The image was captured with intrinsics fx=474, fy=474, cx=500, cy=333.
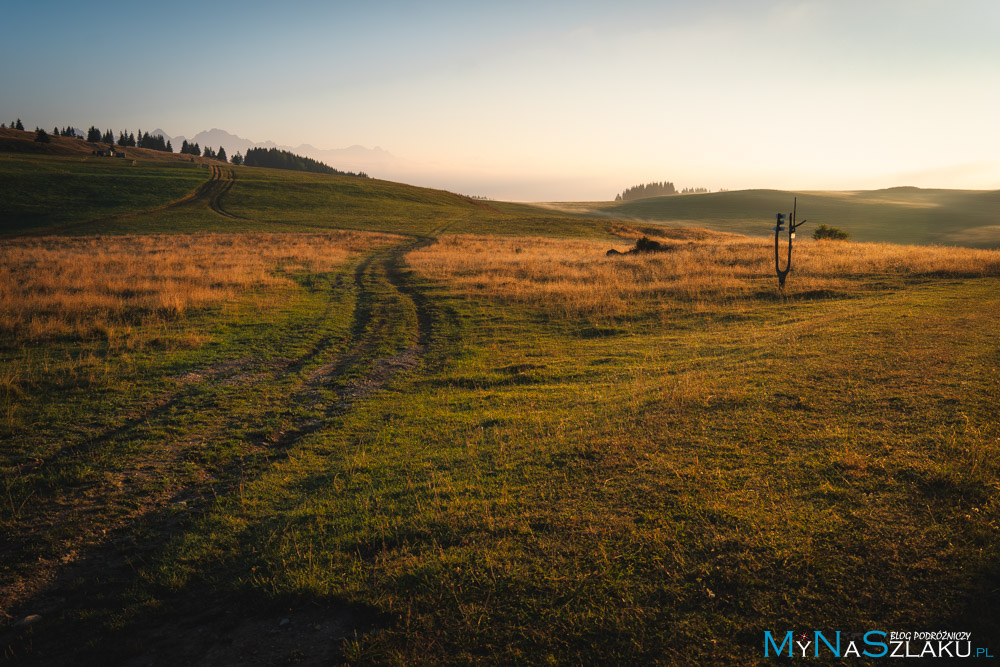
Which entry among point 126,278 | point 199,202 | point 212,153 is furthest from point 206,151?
point 126,278

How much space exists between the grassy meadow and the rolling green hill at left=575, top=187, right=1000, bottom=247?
7879 centimetres

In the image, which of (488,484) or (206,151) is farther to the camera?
(206,151)

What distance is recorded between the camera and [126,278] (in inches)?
931

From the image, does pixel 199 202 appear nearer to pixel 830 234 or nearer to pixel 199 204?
pixel 199 204

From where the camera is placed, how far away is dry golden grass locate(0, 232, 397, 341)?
15.8m

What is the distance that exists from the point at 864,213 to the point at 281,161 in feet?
602

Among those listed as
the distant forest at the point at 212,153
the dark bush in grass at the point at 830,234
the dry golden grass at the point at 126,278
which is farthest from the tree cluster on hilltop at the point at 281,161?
the dark bush in grass at the point at 830,234

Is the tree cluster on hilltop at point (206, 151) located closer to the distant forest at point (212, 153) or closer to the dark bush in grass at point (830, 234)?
the distant forest at point (212, 153)

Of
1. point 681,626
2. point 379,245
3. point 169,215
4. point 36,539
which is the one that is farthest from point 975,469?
point 169,215

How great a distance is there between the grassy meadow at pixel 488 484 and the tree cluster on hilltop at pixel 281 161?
605 ft

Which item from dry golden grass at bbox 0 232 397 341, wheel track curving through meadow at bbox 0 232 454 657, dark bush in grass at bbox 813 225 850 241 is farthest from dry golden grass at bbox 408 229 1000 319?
dark bush in grass at bbox 813 225 850 241

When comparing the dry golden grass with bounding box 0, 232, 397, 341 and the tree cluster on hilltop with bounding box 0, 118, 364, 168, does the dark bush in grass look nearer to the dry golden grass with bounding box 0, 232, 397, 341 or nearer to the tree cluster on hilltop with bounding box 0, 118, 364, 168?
the dry golden grass with bounding box 0, 232, 397, 341

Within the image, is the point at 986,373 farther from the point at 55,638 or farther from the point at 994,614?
the point at 55,638

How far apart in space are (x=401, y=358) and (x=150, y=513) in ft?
26.8
